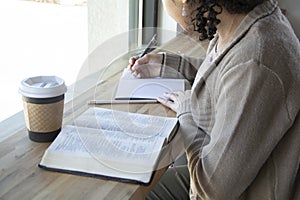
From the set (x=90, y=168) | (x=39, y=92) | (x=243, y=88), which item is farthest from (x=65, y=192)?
(x=243, y=88)

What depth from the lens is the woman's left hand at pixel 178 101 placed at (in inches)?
45.2

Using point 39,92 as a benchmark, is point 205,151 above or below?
below

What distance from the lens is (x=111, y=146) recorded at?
99cm

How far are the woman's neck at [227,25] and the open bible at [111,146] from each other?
0.27 m

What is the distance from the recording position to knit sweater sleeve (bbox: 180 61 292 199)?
84 centimetres

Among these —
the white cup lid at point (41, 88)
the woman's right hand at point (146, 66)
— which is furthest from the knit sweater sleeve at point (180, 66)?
the white cup lid at point (41, 88)

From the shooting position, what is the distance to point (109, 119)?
1.12 metres

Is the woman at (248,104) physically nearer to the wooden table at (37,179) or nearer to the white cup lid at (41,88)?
the wooden table at (37,179)

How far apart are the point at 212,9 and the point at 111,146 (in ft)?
1.33

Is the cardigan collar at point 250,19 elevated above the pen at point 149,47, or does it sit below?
above

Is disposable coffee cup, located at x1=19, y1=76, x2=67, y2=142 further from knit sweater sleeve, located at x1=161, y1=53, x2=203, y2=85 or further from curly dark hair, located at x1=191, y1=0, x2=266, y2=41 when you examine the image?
knit sweater sleeve, located at x1=161, y1=53, x2=203, y2=85

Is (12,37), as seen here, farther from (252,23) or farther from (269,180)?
(269,180)

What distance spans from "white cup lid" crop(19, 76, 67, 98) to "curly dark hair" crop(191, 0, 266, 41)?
1.22 ft

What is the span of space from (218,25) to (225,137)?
0.99 feet
